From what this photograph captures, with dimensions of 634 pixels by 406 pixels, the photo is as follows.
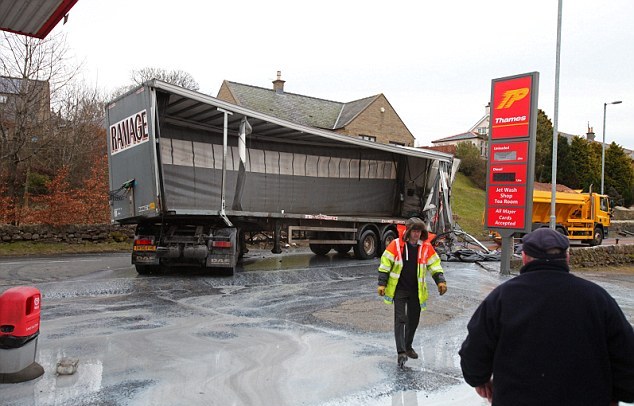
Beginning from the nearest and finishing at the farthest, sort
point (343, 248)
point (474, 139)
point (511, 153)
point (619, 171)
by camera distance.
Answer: point (511, 153)
point (343, 248)
point (619, 171)
point (474, 139)

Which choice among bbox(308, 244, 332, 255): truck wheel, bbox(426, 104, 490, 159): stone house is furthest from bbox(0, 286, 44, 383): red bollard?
bbox(426, 104, 490, 159): stone house

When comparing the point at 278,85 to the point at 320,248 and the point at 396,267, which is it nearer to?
the point at 320,248

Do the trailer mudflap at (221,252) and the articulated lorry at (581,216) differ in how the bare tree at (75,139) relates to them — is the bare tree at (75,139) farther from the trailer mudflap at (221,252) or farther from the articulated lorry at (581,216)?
the articulated lorry at (581,216)

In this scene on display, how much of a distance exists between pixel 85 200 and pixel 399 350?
17.5 meters

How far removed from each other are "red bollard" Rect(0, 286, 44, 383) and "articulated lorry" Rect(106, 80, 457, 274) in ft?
19.9

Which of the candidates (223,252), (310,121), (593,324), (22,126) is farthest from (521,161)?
(310,121)

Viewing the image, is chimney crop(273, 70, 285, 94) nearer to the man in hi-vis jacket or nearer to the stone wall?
the stone wall

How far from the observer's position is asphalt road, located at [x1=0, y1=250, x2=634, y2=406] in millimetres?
4961

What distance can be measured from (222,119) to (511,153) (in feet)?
24.1

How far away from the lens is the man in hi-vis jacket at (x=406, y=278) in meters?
5.98

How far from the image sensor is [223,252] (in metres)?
11.9

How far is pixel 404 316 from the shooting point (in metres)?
6.01

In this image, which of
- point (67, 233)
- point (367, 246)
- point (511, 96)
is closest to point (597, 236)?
point (367, 246)

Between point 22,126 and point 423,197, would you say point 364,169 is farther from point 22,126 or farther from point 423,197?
point 22,126
